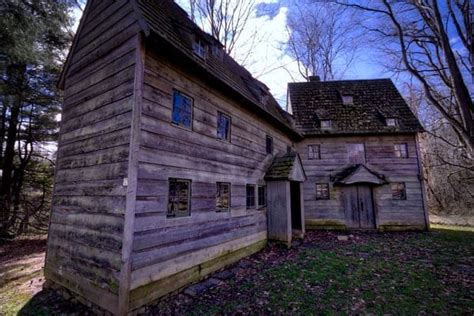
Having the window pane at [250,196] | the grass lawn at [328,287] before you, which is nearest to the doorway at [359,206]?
the grass lawn at [328,287]

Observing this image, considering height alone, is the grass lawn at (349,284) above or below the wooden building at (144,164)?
below

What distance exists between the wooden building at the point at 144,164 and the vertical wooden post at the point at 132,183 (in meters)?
0.02

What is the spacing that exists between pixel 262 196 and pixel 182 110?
536cm

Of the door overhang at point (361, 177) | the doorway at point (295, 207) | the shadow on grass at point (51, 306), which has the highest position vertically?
the door overhang at point (361, 177)

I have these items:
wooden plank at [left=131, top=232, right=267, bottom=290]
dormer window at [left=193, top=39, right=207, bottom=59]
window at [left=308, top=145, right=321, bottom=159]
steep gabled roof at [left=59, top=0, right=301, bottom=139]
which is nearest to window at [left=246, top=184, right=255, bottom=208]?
wooden plank at [left=131, top=232, right=267, bottom=290]

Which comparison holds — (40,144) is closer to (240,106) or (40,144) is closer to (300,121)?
(240,106)

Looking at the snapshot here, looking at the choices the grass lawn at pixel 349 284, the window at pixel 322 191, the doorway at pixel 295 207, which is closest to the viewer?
the grass lawn at pixel 349 284

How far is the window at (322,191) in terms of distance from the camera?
13797 mm

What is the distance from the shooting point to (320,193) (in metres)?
13.9

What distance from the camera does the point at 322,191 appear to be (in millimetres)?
13883

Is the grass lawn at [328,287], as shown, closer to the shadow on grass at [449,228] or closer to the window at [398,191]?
the window at [398,191]

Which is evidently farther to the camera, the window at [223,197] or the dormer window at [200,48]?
the window at [223,197]

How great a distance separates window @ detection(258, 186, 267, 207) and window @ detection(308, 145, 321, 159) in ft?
18.4

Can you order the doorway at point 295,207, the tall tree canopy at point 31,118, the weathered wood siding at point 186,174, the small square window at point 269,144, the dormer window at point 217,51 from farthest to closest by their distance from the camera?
the doorway at point 295,207 → the small square window at point 269,144 → the tall tree canopy at point 31,118 → the dormer window at point 217,51 → the weathered wood siding at point 186,174
